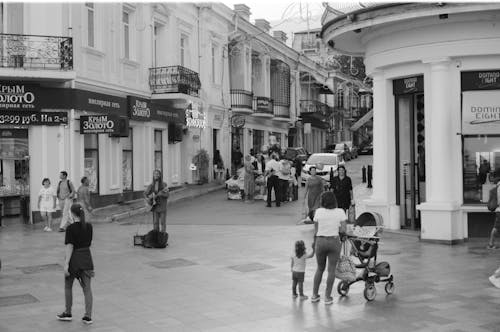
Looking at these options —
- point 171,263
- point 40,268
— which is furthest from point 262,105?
point 40,268

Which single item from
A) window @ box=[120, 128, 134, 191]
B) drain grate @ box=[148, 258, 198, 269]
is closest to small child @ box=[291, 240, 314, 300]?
drain grate @ box=[148, 258, 198, 269]

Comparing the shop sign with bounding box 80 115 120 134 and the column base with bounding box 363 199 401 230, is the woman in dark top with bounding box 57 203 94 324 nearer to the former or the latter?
the column base with bounding box 363 199 401 230

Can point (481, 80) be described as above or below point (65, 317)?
above

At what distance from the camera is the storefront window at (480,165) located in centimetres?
1422

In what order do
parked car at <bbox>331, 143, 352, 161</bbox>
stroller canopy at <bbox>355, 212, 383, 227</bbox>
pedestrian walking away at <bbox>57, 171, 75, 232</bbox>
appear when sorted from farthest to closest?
parked car at <bbox>331, 143, 352, 161</bbox>
pedestrian walking away at <bbox>57, 171, 75, 232</bbox>
stroller canopy at <bbox>355, 212, 383, 227</bbox>

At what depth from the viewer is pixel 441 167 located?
14203 millimetres

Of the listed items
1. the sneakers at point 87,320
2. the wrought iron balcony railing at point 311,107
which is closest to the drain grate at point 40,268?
the sneakers at point 87,320

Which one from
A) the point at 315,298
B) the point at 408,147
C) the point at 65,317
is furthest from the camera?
the point at 408,147

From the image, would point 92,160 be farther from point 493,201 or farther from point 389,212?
point 493,201

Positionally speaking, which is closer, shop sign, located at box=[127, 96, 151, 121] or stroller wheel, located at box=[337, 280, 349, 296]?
stroller wheel, located at box=[337, 280, 349, 296]

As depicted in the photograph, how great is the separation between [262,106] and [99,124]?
67.7 ft

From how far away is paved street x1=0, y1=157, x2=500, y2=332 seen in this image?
7914 mm

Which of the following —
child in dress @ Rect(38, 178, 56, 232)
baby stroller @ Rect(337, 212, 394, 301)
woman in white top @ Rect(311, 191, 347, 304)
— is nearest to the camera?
woman in white top @ Rect(311, 191, 347, 304)

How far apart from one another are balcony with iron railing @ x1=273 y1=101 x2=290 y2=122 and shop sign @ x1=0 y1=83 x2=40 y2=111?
24967 millimetres
